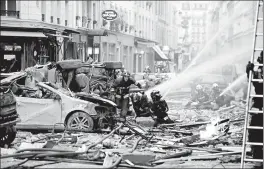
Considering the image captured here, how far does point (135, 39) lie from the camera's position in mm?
52375

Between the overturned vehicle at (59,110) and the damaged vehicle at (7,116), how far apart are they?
2.13m

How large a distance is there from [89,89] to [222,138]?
1027cm

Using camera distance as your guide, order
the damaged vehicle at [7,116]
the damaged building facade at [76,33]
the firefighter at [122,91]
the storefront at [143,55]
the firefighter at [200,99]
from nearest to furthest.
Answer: the damaged vehicle at [7,116]
the firefighter at [122,91]
the firefighter at [200,99]
the damaged building facade at [76,33]
the storefront at [143,55]

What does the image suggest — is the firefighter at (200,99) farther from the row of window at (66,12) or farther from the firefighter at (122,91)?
the row of window at (66,12)

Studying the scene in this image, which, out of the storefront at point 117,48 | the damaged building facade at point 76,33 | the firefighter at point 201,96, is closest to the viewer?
the firefighter at point 201,96

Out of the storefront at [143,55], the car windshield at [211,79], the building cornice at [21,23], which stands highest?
the building cornice at [21,23]

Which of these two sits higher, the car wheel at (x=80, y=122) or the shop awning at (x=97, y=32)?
the shop awning at (x=97, y=32)

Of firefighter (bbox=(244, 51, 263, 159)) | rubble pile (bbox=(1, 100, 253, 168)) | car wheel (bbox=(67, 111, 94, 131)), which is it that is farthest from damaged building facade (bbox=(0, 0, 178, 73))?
firefighter (bbox=(244, 51, 263, 159))

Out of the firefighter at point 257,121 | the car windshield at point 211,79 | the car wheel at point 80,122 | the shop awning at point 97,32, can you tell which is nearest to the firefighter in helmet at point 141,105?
the car wheel at point 80,122

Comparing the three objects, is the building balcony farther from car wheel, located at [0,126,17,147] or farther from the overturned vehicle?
car wheel, located at [0,126,17,147]

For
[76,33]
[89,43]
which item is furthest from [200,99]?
[89,43]

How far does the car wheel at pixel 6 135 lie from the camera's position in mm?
11789

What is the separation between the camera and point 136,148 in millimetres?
12312

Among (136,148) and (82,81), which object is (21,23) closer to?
(82,81)
